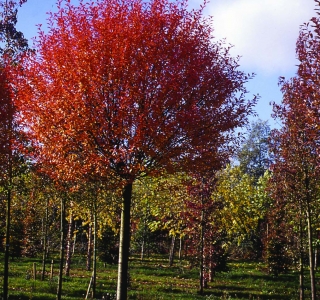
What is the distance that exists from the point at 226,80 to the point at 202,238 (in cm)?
1182

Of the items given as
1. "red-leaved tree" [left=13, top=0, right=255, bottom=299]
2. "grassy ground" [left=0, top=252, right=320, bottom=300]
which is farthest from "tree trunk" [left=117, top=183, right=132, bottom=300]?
"grassy ground" [left=0, top=252, right=320, bottom=300]

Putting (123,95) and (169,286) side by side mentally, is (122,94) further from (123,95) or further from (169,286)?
(169,286)

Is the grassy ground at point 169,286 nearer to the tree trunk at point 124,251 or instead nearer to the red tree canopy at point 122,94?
the tree trunk at point 124,251

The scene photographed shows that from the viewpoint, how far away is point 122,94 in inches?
344

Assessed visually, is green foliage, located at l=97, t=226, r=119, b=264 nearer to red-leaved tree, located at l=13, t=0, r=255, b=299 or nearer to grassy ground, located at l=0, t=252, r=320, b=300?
grassy ground, located at l=0, t=252, r=320, b=300

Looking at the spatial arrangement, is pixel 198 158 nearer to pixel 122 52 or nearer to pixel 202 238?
pixel 122 52

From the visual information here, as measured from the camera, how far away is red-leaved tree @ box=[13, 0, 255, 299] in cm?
868

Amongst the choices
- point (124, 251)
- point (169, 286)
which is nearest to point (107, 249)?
point (169, 286)

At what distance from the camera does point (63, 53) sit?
29.6ft

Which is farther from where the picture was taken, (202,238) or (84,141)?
(202,238)

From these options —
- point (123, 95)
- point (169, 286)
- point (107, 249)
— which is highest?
point (123, 95)

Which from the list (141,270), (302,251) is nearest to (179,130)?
(302,251)

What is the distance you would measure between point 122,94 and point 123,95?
0.03 meters

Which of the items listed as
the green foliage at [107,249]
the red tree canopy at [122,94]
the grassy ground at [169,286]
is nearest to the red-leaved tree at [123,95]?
the red tree canopy at [122,94]
